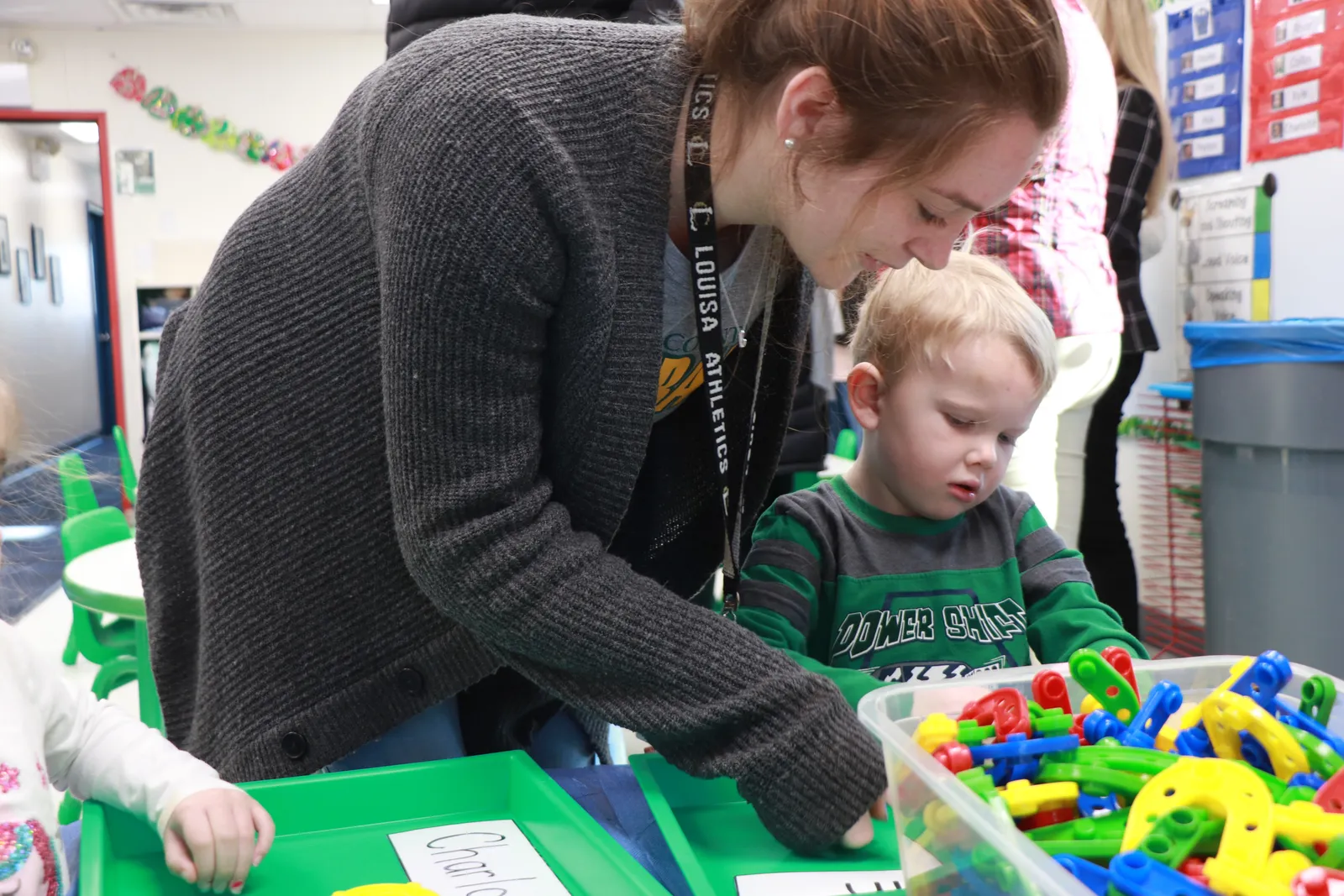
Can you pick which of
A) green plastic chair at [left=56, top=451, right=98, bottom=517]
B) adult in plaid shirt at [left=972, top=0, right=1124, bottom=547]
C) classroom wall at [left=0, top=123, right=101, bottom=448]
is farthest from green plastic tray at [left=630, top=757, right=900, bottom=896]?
classroom wall at [left=0, top=123, right=101, bottom=448]

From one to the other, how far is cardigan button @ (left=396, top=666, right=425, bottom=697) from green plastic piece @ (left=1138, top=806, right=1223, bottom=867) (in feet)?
1.63

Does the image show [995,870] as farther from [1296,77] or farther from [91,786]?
[1296,77]

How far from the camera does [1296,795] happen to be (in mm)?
477

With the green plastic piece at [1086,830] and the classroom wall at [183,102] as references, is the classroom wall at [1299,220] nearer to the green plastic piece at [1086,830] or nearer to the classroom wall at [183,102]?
the green plastic piece at [1086,830]

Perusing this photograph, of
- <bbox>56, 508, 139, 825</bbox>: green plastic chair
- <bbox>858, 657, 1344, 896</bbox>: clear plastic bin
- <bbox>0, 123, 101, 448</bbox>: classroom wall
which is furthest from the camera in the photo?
<bbox>0, 123, 101, 448</bbox>: classroom wall

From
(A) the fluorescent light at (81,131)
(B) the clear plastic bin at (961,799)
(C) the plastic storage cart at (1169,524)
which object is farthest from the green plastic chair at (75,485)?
(A) the fluorescent light at (81,131)

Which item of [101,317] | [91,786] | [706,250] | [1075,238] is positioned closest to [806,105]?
[706,250]

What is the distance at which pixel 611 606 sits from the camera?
66 centimetres

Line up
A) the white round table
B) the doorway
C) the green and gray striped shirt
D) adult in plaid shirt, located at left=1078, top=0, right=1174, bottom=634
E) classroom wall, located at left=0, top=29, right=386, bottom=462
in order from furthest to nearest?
1. the doorway
2. classroom wall, located at left=0, top=29, right=386, bottom=462
3. adult in plaid shirt, located at left=1078, top=0, right=1174, bottom=634
4. the white round table
5. the green and gray striped shirt

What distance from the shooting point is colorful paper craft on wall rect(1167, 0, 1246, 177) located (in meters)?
2.87

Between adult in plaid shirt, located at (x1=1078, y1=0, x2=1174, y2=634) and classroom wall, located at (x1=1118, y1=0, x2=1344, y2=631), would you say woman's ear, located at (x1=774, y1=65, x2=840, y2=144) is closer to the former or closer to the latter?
adult in plaid shirt, located at (x1=1078, y1=0, x2=1174, y2=634)

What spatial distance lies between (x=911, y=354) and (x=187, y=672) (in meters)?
0.63

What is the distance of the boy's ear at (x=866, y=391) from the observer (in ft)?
3.27

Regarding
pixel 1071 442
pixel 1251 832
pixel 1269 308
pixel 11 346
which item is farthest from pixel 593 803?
pixel 1269 308
